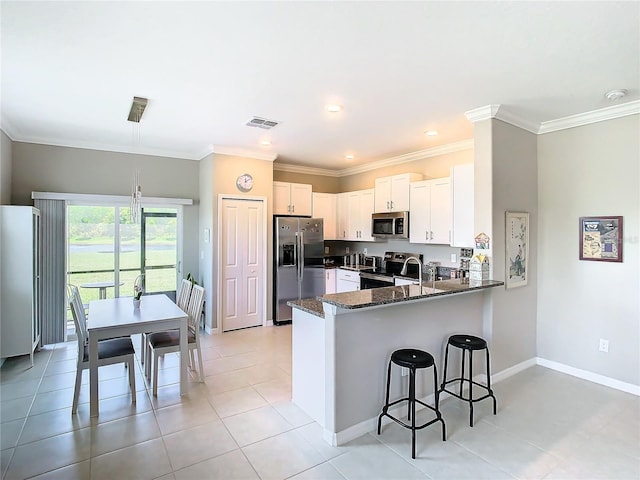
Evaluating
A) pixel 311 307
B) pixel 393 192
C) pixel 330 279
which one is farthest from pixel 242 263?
pixel 311 307

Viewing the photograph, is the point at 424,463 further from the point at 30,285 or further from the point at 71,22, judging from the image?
the point at 30,285

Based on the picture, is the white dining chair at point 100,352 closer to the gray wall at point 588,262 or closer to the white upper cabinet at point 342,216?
the white upper cabinet at point 342,216

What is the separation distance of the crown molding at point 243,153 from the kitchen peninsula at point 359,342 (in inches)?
115

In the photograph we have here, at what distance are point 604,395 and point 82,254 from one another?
6287mm

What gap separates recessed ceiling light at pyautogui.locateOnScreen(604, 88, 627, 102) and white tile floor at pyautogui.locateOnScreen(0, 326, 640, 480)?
105 inches

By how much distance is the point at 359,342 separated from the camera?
2.65 metres

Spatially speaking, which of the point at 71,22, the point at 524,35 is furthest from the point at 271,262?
the point at 524,35

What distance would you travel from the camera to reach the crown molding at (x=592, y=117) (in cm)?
325

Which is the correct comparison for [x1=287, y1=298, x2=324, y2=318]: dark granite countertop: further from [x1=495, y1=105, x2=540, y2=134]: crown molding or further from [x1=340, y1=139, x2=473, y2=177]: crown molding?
[x1=340, y1=139, x2=473, y2=177]: crown molding

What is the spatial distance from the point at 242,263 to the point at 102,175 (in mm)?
2297

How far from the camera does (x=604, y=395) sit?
3.27 m

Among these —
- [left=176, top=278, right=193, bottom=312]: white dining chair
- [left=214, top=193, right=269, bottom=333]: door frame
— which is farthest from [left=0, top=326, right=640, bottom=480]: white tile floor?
[left=214, top=193, right=269, bottom=333]: door frame

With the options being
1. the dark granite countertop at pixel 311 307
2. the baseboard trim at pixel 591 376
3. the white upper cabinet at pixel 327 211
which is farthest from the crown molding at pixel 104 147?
the baseboard trim at pixel 591 376

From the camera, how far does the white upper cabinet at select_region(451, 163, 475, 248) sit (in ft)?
13.2
